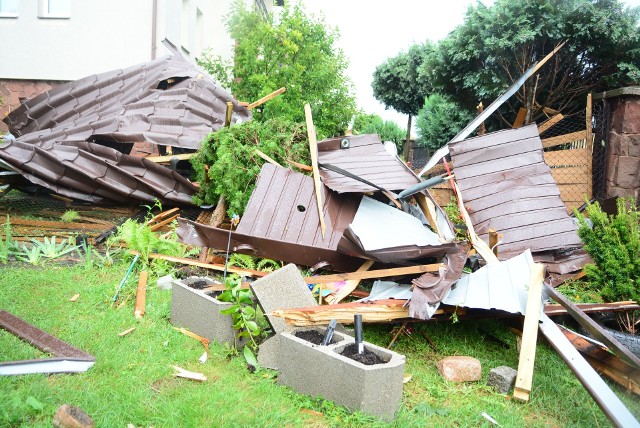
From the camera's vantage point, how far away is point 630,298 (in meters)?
4.83

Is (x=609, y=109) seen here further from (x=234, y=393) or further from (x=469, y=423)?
(x=234, y=393)

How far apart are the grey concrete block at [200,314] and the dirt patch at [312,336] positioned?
0.68 m

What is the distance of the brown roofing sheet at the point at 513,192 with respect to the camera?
617 centimetres

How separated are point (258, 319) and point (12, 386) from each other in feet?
6.12

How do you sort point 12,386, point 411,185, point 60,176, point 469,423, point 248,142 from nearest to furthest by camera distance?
point 12,386
point 469,423
point 411,185
point 248,142
point 60,176

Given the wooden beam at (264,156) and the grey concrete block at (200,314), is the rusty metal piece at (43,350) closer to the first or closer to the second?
the grey concrete block at (200,314)

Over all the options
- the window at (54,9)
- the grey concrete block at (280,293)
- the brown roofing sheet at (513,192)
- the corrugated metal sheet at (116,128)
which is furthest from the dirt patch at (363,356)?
the window at (54,9)

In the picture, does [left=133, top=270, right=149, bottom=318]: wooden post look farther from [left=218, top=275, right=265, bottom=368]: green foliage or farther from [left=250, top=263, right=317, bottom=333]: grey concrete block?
[left=250, top=263, right=317, bottom=333]: grey concrete block

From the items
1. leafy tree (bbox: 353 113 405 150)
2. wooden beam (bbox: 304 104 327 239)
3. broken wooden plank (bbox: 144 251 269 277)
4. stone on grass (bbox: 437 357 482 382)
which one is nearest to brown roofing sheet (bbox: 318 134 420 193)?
wooden beam (bbox: 304 104 327 239)

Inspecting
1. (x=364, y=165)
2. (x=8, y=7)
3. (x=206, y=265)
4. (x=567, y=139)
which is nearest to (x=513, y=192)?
(x=364, y=165)

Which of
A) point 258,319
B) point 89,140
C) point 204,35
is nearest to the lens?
point 258,319

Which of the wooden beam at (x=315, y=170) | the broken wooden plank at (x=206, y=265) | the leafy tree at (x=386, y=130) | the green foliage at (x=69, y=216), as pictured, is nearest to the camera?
the broken wooden plank at (x=206, y=265)

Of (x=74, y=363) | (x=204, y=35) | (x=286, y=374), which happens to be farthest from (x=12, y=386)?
(x=204, y=35)

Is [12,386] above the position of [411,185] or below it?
below
